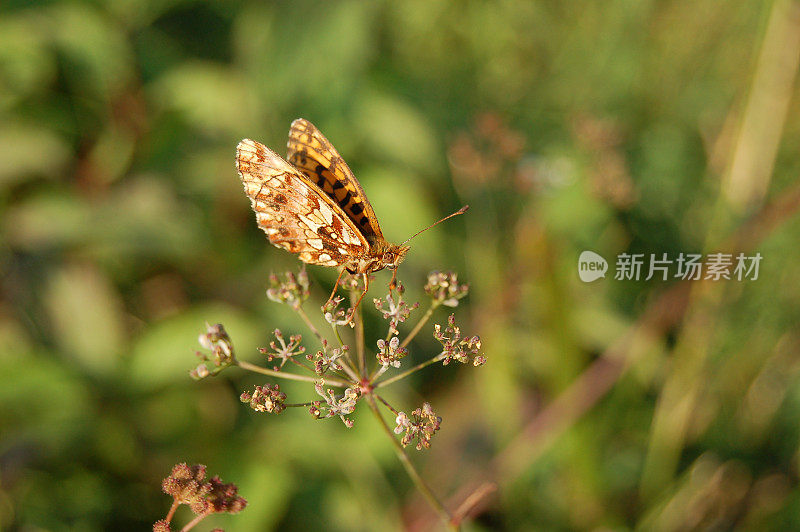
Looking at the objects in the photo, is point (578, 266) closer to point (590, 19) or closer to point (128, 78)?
point (590, 19)

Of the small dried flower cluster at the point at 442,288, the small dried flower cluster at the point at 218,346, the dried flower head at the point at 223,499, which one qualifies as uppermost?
the small dried flower cluster at the point at 218,346

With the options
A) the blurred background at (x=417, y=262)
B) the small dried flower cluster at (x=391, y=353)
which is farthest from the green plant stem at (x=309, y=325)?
the blurred background at (x=417, y=262)

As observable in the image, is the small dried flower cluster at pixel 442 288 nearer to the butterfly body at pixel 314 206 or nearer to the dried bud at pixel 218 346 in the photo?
the butterfly body at pixel 314 206

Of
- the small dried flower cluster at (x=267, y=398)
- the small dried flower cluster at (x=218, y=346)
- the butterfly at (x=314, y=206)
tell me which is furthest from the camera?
the butterfly at (x=314, y=206)

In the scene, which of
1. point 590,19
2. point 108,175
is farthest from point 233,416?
point 590,19

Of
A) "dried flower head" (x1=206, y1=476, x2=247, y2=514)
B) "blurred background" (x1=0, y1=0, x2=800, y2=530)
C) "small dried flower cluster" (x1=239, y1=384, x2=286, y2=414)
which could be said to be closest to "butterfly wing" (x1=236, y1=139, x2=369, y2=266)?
"small dried flower cluster" (x1=239, y1=384, x2=286, y2=414)

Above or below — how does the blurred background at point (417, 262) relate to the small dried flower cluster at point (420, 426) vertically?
above

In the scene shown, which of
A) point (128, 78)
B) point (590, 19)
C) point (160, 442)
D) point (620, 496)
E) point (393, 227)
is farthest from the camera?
point (590, 19)
